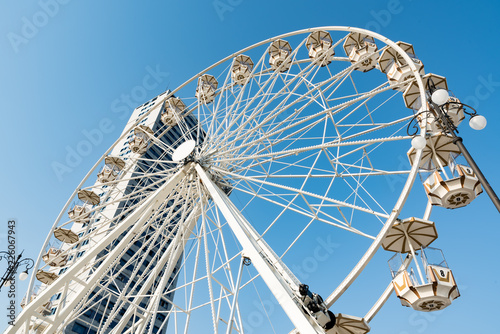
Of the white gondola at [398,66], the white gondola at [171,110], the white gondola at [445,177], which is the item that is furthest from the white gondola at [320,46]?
the white gondola at [171,110]

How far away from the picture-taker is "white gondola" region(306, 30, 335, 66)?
1483cm

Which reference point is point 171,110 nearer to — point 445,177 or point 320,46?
point 320,46

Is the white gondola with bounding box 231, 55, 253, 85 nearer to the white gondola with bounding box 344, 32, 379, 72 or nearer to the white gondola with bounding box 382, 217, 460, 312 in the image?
the white gondola with bounding box 344, 32, 379, 72

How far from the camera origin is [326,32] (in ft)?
49.9

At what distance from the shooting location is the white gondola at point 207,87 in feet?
58.9

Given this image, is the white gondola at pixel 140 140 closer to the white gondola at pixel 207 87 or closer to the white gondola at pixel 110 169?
the white gondola at pixel 110 169

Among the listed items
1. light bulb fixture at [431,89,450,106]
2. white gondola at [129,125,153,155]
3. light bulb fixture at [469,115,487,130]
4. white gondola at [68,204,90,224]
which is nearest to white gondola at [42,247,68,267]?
white gondola at [68,204,90,224]

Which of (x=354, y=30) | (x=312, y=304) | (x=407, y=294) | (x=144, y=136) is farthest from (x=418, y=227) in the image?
(x=144, y=136)

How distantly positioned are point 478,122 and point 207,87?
13729mm

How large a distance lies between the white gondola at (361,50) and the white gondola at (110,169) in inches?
490

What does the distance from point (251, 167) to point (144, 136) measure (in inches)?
299

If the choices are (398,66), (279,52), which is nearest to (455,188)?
(398,66)

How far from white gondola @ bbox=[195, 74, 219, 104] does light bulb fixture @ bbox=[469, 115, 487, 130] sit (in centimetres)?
1342

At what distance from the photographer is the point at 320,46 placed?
14.9m
